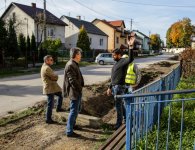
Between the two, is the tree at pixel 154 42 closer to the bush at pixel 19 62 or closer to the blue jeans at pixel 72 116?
the bush at pixel 19 62

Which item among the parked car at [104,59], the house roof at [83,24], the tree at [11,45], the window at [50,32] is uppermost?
the house roof at [83,24]

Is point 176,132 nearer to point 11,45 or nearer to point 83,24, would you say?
point 11,45

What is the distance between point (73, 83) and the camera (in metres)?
5.97

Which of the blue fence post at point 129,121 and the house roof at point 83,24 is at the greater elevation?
the house roof at point 83,24

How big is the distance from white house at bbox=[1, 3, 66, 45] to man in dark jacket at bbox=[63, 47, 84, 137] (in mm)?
34297

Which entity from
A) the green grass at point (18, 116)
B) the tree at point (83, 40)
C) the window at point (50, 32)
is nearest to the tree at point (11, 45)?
the tree at point (83, 40)

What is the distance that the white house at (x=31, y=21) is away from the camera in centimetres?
4178

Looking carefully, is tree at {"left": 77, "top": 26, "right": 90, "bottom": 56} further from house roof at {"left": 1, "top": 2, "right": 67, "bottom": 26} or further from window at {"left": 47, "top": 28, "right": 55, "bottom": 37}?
window at {"left": 47, "top": 28, "right": 55, "bottom": 37}

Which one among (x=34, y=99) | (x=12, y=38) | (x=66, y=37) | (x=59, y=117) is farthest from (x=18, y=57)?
(x=66, y=37)

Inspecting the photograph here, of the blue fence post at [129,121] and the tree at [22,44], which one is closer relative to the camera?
the blue fence post at [129,121]

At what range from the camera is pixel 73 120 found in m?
6.09

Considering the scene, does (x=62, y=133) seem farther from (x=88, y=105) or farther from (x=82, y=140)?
(x=88, y=105)

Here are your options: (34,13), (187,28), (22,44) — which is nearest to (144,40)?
(187,28)

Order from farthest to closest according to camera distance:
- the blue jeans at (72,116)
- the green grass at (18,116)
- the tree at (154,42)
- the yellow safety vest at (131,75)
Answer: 1. the tree at (154,42)
2. the green grass at (18,116)
3. the yellow safety vest at (131,75)
4. the blue jeans at (72,116)
